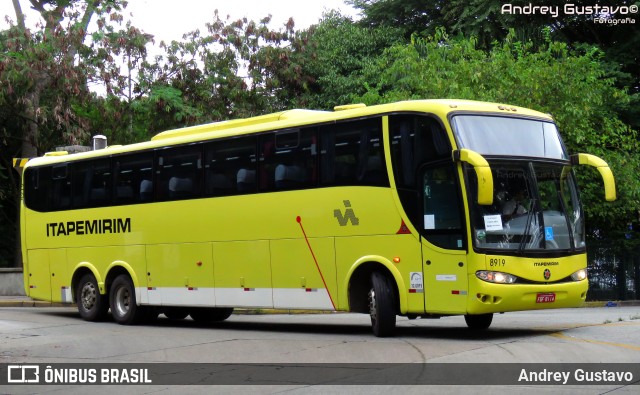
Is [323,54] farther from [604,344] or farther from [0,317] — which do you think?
[604,344]

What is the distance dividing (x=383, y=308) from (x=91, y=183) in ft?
29.0

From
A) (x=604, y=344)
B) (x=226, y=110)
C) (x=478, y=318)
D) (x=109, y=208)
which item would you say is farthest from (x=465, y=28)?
(x=604, y=344)

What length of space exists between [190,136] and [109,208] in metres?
2.82

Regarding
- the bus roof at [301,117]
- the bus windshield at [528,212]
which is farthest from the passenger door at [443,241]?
the bus roof at [301,117]

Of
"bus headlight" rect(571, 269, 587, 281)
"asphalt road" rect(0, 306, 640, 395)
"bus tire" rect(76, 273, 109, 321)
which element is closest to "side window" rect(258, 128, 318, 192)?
"asphalt road" rect(0, 306, 640, 395)

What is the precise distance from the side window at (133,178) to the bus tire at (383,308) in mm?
6364

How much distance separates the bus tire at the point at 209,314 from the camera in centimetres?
2131

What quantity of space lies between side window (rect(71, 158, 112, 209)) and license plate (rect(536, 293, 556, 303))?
32.8ft

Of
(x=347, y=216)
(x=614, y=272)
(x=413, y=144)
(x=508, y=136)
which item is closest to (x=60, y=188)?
(x=347, y=216)

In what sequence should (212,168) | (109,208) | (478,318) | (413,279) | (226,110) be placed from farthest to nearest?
1. (226,110)
2. (109,208)
3. (212,168)
4. (478,318)
5. (413,279)

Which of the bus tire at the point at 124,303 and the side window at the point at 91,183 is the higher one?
the side window at the point at 91,183

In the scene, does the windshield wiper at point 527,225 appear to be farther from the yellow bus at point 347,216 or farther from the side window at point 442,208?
the side window at point 442,208

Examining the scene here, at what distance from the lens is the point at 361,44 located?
133 ft

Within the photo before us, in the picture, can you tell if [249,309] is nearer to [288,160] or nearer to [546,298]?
[288,160]
